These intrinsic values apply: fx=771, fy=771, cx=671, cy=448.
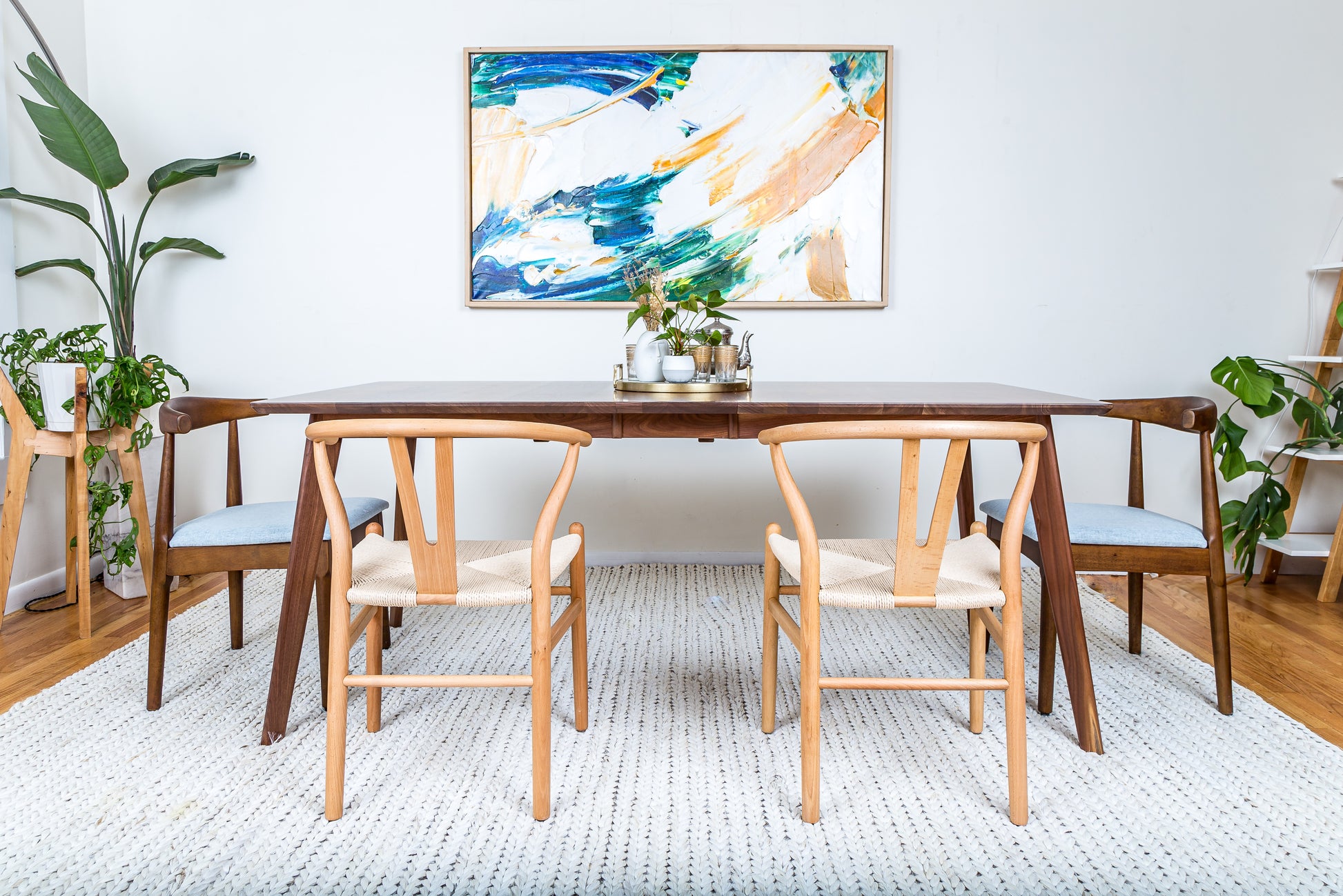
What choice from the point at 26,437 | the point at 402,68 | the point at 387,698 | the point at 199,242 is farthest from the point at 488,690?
the point at 402,68

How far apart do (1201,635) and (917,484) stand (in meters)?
1.77

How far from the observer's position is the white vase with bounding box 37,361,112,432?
2.43m

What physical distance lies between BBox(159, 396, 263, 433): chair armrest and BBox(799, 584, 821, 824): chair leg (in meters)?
1.30

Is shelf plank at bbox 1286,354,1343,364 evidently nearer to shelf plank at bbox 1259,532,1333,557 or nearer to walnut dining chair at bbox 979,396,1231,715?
shelf plank at bbox 1259,532,1333,557

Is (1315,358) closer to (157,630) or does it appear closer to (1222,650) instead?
(1222,650)

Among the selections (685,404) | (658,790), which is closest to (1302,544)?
(685,404)

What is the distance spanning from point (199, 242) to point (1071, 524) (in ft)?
10.0

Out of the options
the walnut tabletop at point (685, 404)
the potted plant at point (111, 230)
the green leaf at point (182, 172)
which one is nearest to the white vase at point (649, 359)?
the walnut tabletop at point (685, 404)

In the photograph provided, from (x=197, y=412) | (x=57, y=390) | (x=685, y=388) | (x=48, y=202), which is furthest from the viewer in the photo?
(x=48, y=202)

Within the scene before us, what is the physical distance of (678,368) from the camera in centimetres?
205

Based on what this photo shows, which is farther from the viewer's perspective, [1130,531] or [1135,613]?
[1135,613]

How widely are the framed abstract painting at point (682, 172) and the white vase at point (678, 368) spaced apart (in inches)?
41.4

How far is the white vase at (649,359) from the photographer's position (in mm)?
2115

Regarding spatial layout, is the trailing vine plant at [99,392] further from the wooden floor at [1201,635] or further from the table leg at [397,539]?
the table leg at [397,539]
